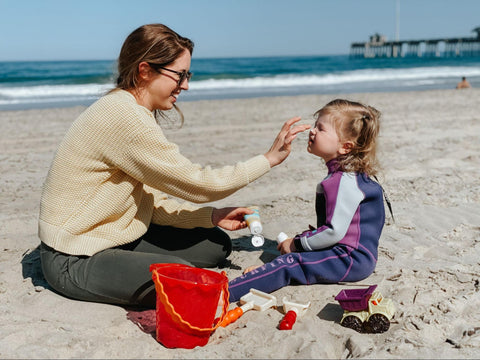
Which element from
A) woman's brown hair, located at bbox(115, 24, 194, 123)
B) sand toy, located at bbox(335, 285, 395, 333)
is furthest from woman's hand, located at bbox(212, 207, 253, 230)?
woman's brown hair, located at bbox(115, 24, 194, 123)

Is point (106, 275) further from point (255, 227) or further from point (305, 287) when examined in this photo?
point (305, 287)

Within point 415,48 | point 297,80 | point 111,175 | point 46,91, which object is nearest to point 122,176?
point 111,175

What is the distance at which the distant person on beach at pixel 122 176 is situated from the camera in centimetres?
274

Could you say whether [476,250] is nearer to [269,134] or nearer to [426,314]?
[426,314]

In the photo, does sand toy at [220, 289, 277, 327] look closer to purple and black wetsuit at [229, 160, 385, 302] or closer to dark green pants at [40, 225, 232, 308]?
purple and black wetsuit at [229, 160, 385, 302]

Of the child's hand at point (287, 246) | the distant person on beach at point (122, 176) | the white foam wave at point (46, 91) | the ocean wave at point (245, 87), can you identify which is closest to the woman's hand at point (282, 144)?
the distant person on beach at point (122, 176)

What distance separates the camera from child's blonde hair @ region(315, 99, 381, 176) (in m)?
3.12

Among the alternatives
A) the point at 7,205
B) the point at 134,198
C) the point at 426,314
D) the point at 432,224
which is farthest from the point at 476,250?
the point at 7,205

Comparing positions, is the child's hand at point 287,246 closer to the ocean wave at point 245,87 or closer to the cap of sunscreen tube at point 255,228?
the cap of sunscreen tube at point 255,228

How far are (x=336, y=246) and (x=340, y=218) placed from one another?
0.21 m

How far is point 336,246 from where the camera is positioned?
121 inches

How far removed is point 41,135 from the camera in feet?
27.5

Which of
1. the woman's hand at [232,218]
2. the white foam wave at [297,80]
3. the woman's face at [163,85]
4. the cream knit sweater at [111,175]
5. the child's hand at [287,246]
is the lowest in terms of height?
the white foam wave at [297,80]

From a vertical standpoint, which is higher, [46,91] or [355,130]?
[355,130]
